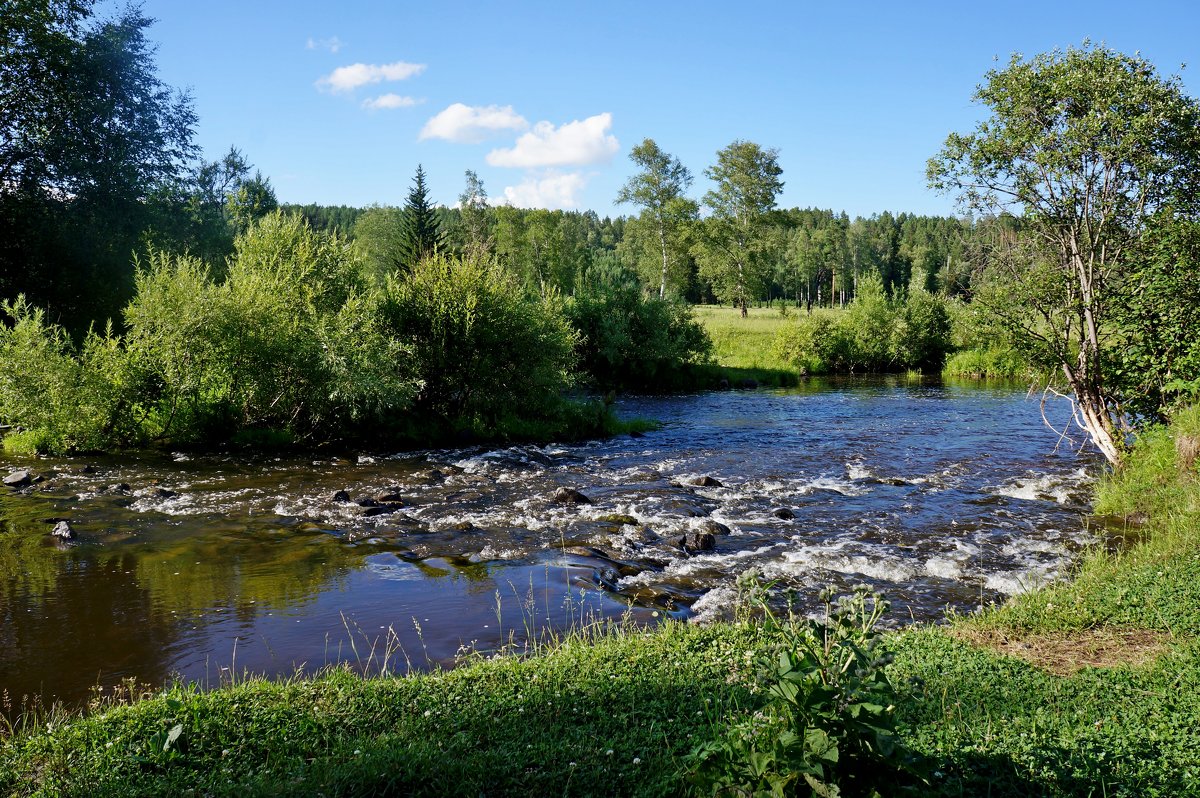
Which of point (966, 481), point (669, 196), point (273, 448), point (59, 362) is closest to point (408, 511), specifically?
point (273, 448)

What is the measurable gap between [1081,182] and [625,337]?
28455 millimetres

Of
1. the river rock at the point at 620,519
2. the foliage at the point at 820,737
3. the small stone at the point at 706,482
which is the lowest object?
the river rock at the point at 620,519

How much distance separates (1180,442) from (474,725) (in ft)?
45.6

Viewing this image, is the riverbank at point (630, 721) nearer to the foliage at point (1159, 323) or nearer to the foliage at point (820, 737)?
the foliage at point (820, 737)

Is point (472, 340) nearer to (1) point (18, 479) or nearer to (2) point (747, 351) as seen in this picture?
(1) point (18, 479)

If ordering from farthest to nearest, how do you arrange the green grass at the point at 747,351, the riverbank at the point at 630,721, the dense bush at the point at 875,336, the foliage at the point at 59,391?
1. the dense bush at the point at 875,336
2. the green grass at the point at 747,351
3. the foliage at the point at 59,391
4. the riverbank at the point at 630,721

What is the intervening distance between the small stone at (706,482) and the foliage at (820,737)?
14.3 meters

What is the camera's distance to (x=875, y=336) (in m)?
54.1

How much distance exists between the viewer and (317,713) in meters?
5.96

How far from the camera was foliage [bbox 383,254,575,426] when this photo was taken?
2498 centimetres

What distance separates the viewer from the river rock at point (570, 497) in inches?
658

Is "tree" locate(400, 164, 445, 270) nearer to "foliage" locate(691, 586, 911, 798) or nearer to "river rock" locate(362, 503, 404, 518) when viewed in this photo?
"river rock" locate(362, 503, 404, 518)

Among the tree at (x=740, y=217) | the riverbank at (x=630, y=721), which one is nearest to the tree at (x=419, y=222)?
the tree at (x=740, y=217)

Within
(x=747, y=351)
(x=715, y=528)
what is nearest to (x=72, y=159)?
(x=715, y=528)
